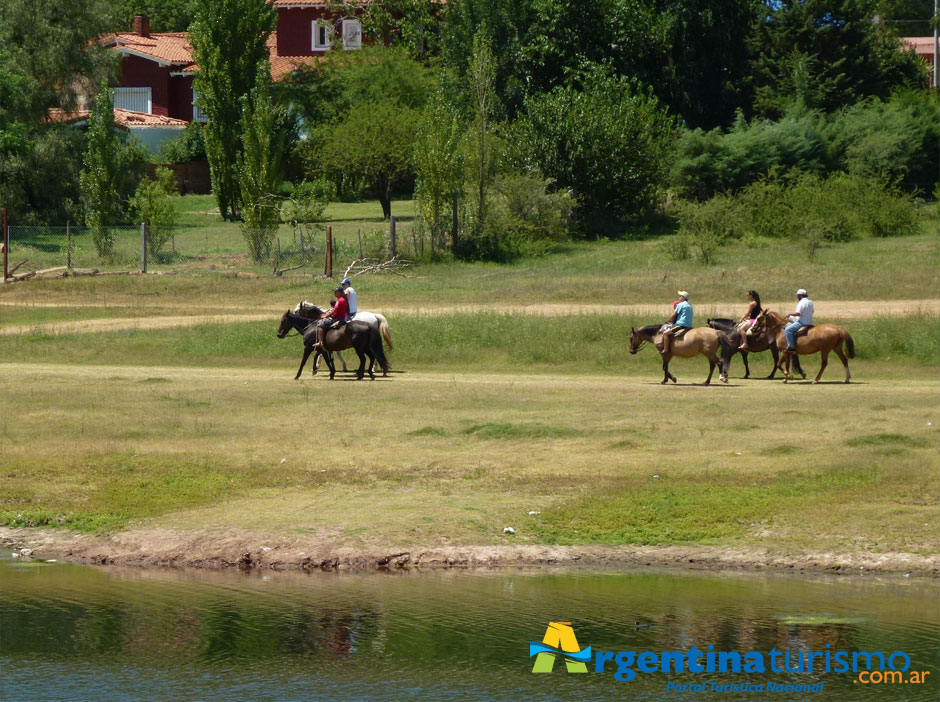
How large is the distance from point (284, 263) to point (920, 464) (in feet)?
101

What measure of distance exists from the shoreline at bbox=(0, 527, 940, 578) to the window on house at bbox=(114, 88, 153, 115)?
71.7m

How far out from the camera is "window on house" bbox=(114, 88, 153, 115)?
8325 centimetres

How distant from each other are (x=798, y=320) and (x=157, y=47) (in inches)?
2569

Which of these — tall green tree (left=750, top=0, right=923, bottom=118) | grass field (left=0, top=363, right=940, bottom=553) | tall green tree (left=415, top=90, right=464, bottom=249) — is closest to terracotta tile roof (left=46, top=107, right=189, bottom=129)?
tall green tree (left=415, top=90, right=464, bottom=249)

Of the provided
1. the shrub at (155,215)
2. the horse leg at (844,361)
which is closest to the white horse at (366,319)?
the horse leg at (844,361)

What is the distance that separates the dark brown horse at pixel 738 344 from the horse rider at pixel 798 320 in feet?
2.06

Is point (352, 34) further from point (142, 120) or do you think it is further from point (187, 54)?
point (142, 120)

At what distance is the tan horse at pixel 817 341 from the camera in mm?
26812

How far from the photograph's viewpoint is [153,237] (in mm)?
47375

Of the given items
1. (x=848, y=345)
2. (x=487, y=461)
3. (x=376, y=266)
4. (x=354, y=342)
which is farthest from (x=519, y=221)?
(x=487, y=461)

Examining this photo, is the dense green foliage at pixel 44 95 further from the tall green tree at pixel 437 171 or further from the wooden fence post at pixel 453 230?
the wooden fence post at pixel 453 230

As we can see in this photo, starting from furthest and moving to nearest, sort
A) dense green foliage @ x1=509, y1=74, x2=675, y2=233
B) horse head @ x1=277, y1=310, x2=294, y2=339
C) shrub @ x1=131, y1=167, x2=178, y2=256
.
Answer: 1. dense green foliage @ x1=509, y1=74, x2=675, y2=233
2. shrub @ x1=131, y1=167, x2=178, y2=256
3. horse head @ x1=277, y1=310, x2=294, y2=339

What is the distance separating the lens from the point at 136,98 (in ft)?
274

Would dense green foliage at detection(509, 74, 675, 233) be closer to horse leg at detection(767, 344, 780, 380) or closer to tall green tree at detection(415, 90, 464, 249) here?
tall green tree at detection(415, 90, 464, 249)
